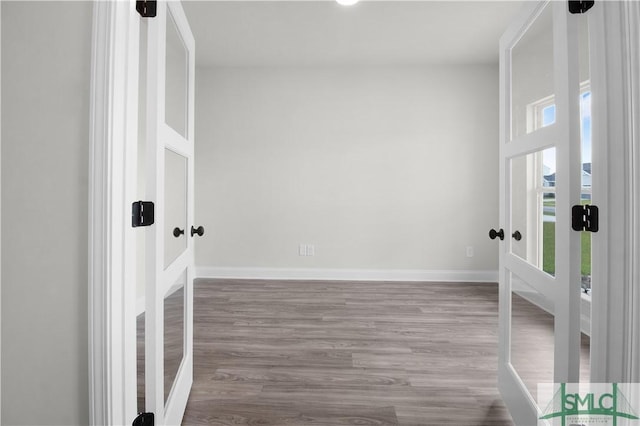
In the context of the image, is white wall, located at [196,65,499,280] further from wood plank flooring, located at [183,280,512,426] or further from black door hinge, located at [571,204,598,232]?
black door hinge, located at [571,204,598,232]

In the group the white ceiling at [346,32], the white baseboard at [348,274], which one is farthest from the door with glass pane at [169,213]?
the white baseboard at [348,274]

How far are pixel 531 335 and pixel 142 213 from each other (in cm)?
161

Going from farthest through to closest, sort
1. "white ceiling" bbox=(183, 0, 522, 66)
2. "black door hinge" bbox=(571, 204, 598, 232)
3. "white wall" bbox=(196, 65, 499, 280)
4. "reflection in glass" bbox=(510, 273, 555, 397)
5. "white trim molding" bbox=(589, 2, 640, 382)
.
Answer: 1. "white wall" bbox=(196, 65, 499, 280)
2. "white ceiling" bbox=(183, 0, 522, 66)
3. "reflection in glass" bbox=(510, 273, 555, 397)
4. "black door hinge" bbox=(571, 204, 598, 232)
5. "white trim molding" bbox=(589, 2, 640, 382)

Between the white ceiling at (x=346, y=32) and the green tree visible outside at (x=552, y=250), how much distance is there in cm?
246

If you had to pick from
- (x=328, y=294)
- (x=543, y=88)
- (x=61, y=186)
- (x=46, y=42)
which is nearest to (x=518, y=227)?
(x=543, y=88)

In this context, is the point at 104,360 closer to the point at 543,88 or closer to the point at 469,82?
the point at 543,88

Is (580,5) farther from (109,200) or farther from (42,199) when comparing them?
(42,199)

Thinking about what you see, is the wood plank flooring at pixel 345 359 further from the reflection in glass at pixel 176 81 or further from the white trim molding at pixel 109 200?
the reflection in glass at pixel 176 81

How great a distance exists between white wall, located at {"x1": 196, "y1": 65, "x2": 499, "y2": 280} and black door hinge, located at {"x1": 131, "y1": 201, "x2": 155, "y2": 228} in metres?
3.13

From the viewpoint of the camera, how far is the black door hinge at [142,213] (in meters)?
1.00

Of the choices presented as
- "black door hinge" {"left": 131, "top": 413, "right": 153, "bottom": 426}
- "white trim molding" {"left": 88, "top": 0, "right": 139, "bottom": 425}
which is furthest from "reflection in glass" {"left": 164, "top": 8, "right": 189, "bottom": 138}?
"black door hinge" {"left": 131, "top": 413, "right": 153, "bottom": 426}

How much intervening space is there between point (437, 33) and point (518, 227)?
2.67 meters

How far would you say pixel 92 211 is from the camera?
904 mm

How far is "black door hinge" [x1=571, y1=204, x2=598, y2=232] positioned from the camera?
0.93m
